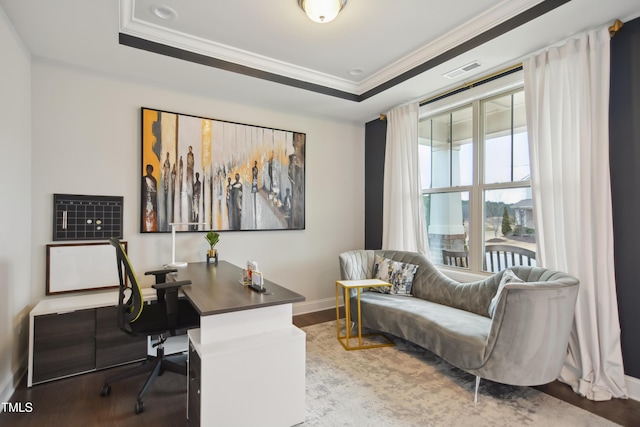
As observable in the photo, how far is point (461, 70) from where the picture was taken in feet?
10.1

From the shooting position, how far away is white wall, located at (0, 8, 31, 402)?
2166 millimetres

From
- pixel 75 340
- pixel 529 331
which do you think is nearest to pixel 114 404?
pixel 75 340

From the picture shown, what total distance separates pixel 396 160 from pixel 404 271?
4.61ft

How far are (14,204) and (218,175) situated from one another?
5.50 ft

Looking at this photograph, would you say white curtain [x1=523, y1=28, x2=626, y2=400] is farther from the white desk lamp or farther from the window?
the white desk lamp

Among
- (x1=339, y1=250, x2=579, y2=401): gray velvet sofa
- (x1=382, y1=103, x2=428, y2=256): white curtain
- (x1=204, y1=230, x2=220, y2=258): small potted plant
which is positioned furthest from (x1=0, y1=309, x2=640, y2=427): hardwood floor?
(x1=382, y1=103, x2=428, y2=256): white curtain

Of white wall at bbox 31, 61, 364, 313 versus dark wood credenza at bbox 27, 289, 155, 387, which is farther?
white wall at bbox 31, 61, 364, 313

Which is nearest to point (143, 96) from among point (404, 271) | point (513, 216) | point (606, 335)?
point (404, 271)

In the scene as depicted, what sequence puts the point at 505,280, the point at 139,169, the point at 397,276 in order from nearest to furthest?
the point at 505,280 → the point at 139,169 → the point at 397,276

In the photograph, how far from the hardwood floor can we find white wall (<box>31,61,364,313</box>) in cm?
90

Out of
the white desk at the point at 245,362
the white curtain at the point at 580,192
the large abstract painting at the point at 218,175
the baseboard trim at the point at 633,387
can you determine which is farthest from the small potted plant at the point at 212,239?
the baseboard trim at the point at 633,387

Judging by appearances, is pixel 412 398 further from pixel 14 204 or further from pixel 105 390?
pixel 14 204

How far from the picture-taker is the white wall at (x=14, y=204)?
2.17m

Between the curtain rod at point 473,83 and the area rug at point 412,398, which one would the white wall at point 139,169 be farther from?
the area rug at point 412,398
